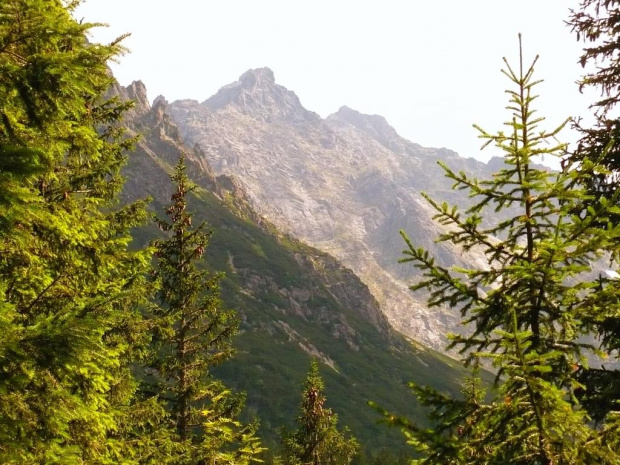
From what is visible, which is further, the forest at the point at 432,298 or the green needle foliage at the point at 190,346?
the green needle foliage at the point at 190,346

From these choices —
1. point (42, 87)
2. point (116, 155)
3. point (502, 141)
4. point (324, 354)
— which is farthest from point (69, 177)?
point (324, 354)

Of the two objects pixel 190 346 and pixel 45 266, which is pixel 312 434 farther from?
pixel 45 266

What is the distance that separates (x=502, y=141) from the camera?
6027mm

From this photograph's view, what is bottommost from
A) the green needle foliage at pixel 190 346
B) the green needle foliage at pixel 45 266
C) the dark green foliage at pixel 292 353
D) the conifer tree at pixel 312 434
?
the dark green foliage at pixel 292 353

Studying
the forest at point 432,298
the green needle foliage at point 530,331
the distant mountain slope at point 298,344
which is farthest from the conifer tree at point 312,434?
the distant mountain slope at point 298,344

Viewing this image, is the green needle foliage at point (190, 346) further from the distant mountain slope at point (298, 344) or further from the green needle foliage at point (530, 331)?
the distant mountain slope at point (298, 344)

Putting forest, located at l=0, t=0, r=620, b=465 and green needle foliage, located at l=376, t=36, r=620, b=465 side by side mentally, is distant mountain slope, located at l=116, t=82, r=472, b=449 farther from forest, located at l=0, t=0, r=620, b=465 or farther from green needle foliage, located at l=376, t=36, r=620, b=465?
green needle foliage, located at l=376, t=36, r=620, b=465

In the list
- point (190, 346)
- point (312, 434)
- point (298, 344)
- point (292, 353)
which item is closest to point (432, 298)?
point (190, 346)

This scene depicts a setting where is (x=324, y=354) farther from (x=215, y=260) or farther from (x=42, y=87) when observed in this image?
(x=42, y=87)

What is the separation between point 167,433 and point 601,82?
50.4 ft

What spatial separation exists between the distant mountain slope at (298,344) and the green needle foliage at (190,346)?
96.4 metres

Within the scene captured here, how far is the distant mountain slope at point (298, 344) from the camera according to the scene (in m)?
122

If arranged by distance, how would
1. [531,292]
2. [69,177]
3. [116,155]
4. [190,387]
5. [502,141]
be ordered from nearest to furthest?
[531,292] < [502,141] < [69,177] < [116,155] < [190,387]

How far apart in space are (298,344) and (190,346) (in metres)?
142
